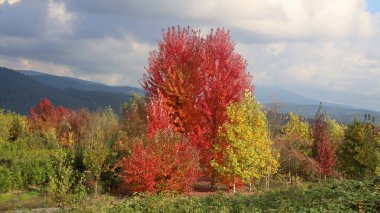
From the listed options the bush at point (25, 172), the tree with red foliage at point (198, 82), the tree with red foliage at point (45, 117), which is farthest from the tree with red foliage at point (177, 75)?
the tree with red foliage at point (45, 117)

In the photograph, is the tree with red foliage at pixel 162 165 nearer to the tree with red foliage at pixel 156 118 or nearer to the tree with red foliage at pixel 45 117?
the tree with red foliage at pixel 156 118

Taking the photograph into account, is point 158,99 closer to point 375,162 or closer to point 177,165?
point 177,165

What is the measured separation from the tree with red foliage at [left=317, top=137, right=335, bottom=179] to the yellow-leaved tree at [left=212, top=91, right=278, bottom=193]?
437 inches

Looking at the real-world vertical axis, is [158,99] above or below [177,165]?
above

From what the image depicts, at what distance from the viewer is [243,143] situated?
24719 millimetres

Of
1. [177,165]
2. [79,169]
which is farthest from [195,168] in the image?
[79,169]

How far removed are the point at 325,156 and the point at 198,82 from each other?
14328 mm

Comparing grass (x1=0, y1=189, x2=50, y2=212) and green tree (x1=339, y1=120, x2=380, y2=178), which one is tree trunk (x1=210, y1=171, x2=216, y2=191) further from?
green tree (x1=339, y1=120, x2=380, y2=178)

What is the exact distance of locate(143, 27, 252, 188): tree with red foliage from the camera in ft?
85.8

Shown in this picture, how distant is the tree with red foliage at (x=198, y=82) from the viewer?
26156mm

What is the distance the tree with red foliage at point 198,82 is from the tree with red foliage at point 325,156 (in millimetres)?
11552

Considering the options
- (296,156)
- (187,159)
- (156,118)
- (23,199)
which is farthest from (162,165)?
(296,156)

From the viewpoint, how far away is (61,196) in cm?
1722

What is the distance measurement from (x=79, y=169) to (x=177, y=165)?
31.7 feet
